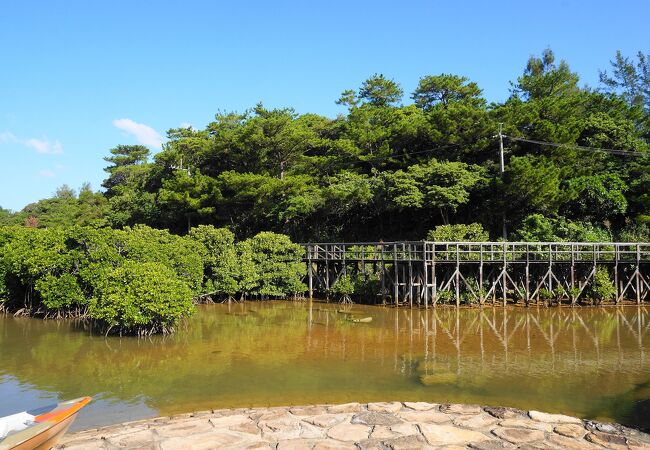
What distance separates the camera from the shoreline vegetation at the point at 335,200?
61.7 ft

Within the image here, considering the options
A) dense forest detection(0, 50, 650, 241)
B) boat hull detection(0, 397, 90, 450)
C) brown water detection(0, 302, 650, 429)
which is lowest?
brown water detection(0, 302, 650, 429)

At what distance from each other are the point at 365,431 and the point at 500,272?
17027mm

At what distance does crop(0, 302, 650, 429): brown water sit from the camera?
9461 mm

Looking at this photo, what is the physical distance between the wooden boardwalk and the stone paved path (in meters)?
13.1

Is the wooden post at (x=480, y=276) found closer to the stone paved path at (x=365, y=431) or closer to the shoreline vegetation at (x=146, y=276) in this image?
the shoreline vegetation at (x=146, y=276)

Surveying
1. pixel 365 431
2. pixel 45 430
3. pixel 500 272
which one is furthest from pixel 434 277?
pixel 45 430

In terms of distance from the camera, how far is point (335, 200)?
2994 cm

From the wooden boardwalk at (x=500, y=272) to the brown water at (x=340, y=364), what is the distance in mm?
2261

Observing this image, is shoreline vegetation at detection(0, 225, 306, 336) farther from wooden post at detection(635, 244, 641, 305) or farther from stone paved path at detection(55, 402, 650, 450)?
wooden post at detection(635, 244, 641, 305)

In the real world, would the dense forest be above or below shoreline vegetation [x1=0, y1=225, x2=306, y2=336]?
above

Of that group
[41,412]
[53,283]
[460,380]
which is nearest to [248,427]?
[41,412]

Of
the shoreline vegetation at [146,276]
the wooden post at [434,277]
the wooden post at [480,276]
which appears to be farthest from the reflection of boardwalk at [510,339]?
the shoreline vegetation at [146,276]

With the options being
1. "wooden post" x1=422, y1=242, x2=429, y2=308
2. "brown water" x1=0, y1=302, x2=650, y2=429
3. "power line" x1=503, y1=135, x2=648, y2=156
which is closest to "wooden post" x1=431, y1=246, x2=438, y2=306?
"wooden post" x1=422, y1=242, x2=429, y2=308

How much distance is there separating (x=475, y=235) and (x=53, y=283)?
1829cm
